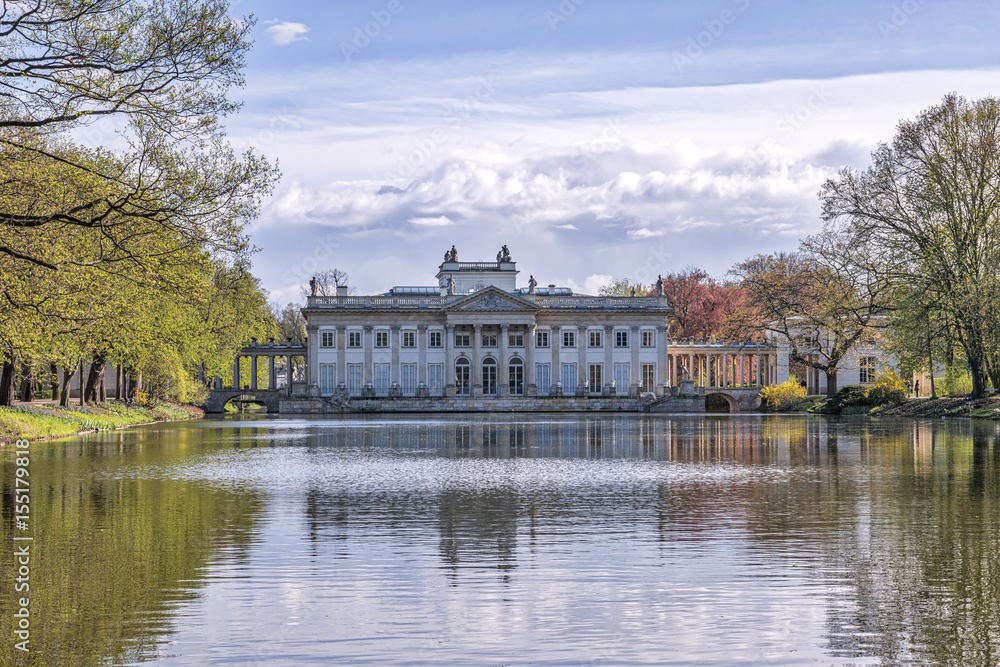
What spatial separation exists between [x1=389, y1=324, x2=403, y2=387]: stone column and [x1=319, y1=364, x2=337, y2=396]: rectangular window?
4.31m

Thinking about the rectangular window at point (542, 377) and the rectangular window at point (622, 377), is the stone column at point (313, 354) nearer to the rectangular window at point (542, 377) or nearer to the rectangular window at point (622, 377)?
the rectangular window at point (542, 377)

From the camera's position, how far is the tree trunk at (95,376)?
50.3m

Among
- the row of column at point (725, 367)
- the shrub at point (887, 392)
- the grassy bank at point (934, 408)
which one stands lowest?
the grassy bank at point (934, 408)

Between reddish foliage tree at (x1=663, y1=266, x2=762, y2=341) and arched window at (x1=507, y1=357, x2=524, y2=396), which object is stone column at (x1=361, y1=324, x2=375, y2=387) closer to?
arched window at (x1=507, y1=357, x2=524, y2=396)

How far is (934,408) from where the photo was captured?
5584 cm

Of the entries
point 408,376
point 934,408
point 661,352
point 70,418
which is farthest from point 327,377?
point 934,408

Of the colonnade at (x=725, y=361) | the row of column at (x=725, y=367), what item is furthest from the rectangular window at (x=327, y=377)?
the row of column at (x=725, y=367)

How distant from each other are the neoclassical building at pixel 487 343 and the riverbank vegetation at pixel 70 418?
23416 millimetres

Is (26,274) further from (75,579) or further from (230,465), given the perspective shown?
(75,579)

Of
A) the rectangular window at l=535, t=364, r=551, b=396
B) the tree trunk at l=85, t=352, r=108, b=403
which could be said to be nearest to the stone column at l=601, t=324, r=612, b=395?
the rectangular window at l=535, t=364, r=551, b=396

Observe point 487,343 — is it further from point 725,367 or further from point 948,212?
point 948,212

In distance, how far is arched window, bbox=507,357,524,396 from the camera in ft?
297

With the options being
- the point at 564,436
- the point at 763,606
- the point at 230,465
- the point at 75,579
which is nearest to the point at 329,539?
the point at 75,579

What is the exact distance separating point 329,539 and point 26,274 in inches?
542
